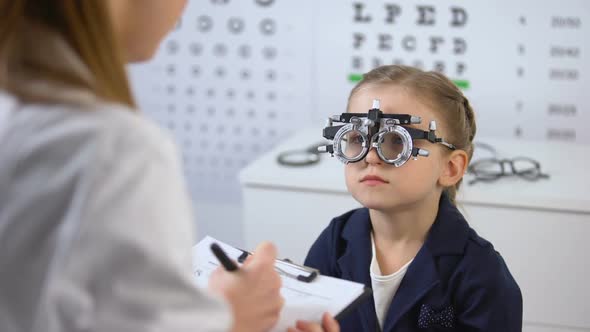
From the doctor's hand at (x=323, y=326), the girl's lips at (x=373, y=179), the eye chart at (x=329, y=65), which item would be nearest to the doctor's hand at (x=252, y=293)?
the doctor's hand at (x=323, y=326)

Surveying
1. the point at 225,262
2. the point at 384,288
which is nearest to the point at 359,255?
the point at 384,288

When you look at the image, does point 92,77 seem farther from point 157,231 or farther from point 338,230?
point 338,230

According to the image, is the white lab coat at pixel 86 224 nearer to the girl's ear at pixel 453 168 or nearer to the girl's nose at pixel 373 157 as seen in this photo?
the girl's nose at pixel 373 157

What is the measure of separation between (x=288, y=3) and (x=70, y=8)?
1.85 metres

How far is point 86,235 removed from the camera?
1.73 ft

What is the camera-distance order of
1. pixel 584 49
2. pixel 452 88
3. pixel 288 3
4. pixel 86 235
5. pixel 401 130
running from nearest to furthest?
pixel 86 235, pixel 401 130, pixel 452 88, pixel 584 49, pixel 288 3

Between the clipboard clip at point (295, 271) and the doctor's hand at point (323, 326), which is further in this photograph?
the clipboard clip at point (295, 271)

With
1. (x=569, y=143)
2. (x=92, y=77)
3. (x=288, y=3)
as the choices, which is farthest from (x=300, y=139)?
(x=92, y=77)

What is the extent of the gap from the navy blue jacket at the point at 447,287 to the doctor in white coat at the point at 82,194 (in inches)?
26.7

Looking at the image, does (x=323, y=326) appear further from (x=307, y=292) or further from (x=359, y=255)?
(x=359, y=255)

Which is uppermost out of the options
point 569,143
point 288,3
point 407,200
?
point 288,3

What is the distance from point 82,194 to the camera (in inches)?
20.6

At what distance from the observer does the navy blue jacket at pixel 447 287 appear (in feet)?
3.86

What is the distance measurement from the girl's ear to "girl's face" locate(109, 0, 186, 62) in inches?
27.2
